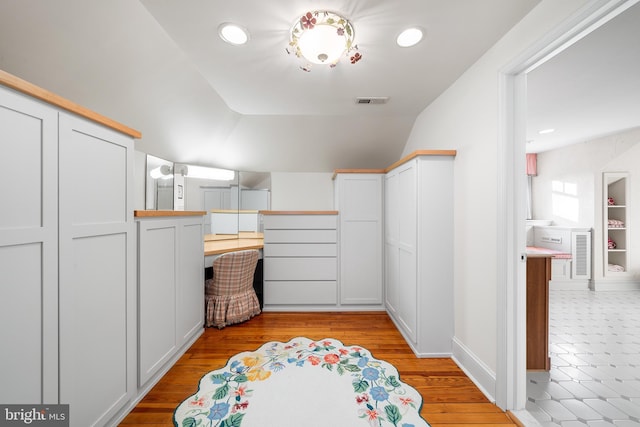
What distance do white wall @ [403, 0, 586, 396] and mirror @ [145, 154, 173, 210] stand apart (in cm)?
296

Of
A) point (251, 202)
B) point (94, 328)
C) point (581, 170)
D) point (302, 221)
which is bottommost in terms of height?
point (94, 328)

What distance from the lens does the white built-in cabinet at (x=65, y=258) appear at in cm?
87

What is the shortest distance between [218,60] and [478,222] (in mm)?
2309

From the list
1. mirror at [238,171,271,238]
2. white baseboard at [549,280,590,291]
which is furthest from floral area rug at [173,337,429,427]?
white baseboard at [549,280,590,291]

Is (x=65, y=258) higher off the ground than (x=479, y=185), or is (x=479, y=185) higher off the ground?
(x=479, y=185)

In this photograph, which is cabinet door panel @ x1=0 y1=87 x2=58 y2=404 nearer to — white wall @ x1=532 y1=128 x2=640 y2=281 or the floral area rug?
the floral area rug

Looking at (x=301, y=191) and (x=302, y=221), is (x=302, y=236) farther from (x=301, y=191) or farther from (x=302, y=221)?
(x=301, y=191)

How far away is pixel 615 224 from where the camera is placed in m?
3.71

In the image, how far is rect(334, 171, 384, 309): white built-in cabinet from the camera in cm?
290

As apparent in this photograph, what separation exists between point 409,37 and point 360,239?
6.60 ft

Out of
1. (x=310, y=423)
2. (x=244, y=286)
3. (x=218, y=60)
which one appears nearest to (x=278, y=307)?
(x=244, y=286)

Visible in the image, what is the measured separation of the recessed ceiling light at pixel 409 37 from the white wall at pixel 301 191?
7.38ft

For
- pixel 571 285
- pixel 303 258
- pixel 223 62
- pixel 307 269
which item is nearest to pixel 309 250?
pixel 303 258

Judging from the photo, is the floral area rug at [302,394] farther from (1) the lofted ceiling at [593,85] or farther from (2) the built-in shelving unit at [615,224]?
(2) the built-in shelving unit at [615,224]
